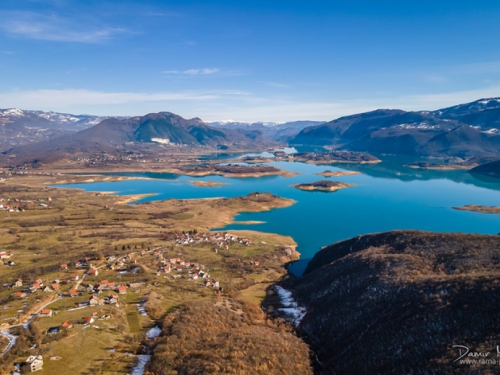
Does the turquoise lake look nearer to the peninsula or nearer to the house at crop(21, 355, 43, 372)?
the peninsula

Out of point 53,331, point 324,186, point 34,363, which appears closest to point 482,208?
point 324,186

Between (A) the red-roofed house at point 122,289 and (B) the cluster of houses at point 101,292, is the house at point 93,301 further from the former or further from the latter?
(A) the red-roofed house at point 122,289

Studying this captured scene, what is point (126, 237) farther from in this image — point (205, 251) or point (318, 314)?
point (318, 314)

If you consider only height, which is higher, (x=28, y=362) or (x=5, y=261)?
(x=28, y=362)

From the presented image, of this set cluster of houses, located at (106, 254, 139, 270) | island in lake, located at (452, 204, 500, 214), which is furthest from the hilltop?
island in lake, located at (452, 204, 500, 214)

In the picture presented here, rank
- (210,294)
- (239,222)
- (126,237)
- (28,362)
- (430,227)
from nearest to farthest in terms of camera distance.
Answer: (28,362) → (210,294) → (126,237) → (430,227) → (239,222)

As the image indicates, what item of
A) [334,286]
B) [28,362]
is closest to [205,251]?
[334,286]
